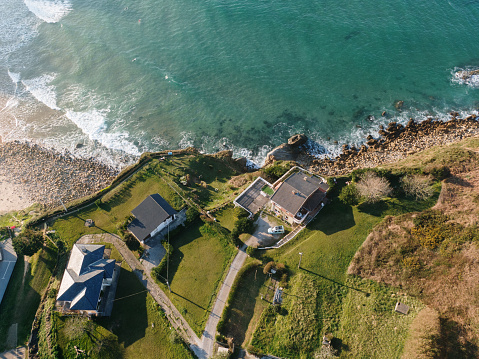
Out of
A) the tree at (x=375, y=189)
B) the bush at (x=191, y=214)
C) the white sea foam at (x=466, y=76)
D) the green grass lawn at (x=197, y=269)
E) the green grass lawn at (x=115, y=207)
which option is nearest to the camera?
the green grass lawn at (x=197, y=269)

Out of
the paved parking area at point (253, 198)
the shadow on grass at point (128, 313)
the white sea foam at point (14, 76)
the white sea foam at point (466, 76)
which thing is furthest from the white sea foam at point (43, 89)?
the white sea foam at point (466, 76)

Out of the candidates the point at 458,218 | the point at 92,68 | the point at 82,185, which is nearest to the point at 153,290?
the point at 82,185

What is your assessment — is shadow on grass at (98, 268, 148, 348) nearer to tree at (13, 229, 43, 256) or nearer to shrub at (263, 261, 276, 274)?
tree at (13, 229, 43, 256)

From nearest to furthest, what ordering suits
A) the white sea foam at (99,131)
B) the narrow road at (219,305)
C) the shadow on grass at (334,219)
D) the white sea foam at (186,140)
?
1. the narrow road at (219,305)
2. the shadow on grass at (334,219)
3. the white sea foam at (186,140)
4. the white sea foam at (99,131)

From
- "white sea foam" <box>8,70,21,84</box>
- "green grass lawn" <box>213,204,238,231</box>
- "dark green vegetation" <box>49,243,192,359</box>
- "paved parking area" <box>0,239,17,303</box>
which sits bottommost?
"dark green vegetation" <box>49,243,192,359</box>

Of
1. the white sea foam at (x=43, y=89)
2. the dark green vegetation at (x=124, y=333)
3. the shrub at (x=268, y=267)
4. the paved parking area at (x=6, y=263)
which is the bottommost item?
the dark green vegetation at (x=124, y=333)

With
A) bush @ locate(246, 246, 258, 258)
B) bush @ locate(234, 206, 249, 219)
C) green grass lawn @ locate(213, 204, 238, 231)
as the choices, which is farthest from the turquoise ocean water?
bush @ locate(246, 246, 258, 258)

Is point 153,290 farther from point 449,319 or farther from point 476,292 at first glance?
point 476,292

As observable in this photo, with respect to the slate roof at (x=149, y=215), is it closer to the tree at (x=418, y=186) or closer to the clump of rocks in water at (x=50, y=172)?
the clump of rocks in water at (x=50, y=172)
